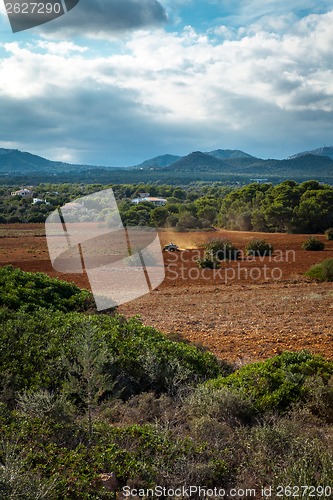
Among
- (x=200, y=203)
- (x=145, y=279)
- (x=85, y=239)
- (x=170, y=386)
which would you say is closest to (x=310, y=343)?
(x=170, y=386)

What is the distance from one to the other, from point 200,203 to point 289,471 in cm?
5020

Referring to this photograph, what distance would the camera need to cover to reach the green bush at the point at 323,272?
54.7ft

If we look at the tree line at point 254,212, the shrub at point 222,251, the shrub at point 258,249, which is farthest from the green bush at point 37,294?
the tree line at point 254,212

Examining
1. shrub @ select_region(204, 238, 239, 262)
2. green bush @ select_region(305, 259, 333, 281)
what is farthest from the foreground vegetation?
shrub @ select_region(204, 238, 239, 262)

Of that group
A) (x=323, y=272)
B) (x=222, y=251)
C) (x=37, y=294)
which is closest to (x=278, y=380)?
(x=37, y=294)

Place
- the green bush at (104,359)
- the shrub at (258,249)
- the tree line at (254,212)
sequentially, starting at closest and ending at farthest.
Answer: the green bush at (104,359) < the shrub at (258,249) < the tree line at (254,212)

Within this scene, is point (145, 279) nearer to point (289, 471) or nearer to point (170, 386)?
point (170, 386)

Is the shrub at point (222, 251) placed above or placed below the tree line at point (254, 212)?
below

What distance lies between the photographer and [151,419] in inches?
163

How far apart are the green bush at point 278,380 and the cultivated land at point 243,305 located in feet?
5.28

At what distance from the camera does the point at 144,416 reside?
4160 mm

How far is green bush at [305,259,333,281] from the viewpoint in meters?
16.7

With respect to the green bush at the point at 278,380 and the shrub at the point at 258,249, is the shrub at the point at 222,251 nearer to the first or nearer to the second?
the shrub at the point at 258,249

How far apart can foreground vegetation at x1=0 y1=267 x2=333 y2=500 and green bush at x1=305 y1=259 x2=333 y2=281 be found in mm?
11969
